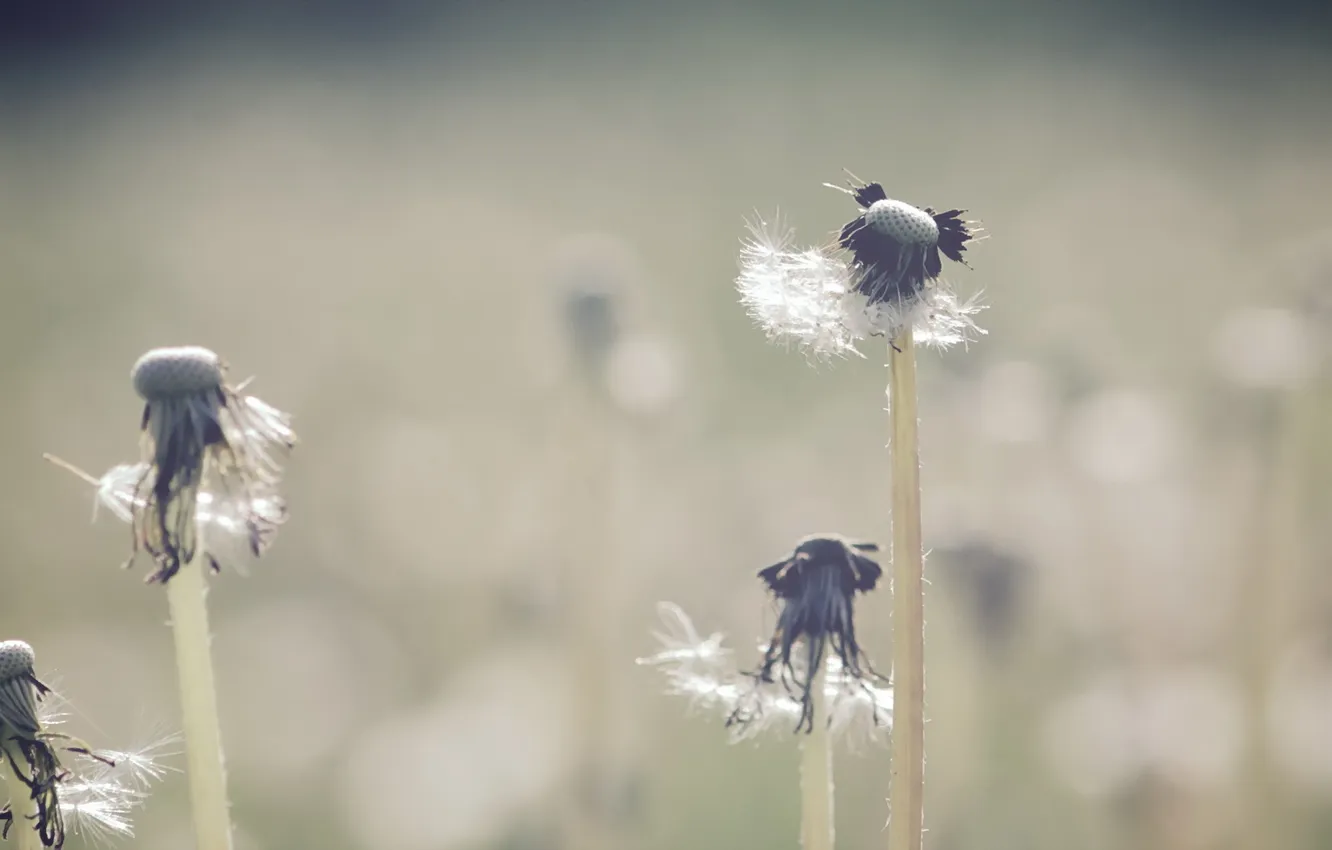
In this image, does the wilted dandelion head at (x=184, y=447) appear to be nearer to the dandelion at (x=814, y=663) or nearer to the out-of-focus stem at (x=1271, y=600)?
the dandelion at (x=814, y=663)

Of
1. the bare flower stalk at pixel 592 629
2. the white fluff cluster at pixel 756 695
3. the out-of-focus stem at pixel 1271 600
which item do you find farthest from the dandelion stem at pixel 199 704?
the out-of-focus stem at pixel 1271 600

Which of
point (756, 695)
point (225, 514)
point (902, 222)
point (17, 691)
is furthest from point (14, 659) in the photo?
point (902, 222)

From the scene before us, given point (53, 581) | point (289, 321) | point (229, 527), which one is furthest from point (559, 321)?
point (289, 321)

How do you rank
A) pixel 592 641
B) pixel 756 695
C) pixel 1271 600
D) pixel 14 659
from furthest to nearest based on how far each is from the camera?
pixel 1271 600, pixel 592 641, pixel 756 695, pixel 14 659

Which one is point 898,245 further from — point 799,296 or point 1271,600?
point 1271,600

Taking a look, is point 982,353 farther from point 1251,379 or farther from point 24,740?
point 24,740

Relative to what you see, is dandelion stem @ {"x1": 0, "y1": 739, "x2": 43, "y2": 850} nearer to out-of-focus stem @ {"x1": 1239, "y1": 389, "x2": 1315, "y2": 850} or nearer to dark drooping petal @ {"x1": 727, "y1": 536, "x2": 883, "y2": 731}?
dark drooping petal @ {"x1": 727, "y1": 536, "x2": 883, "y2": 731}

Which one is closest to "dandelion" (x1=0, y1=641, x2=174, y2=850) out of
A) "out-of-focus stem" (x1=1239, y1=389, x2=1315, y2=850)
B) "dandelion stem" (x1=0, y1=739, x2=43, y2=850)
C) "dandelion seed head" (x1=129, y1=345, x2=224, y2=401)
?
"dandelion stem" (x1=0, y1=739, x2=43, y2=850)
